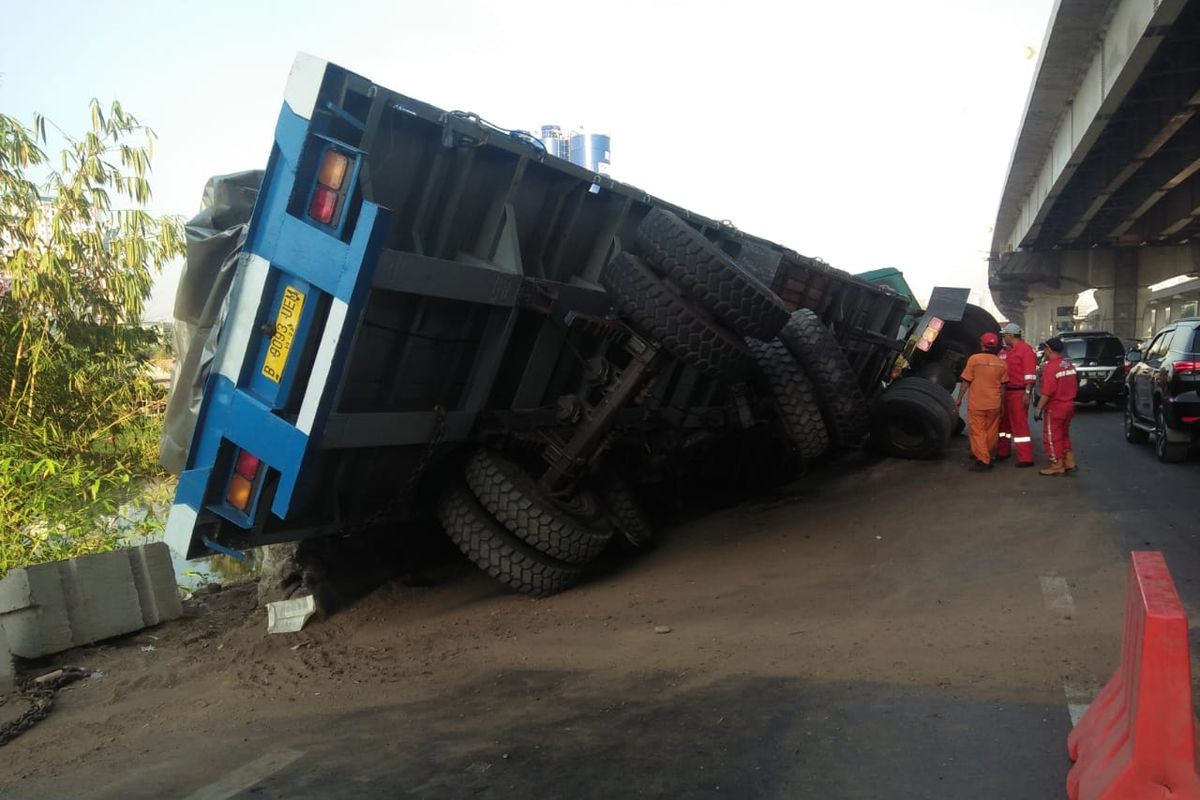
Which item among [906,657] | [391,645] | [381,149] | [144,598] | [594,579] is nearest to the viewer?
[906,657]

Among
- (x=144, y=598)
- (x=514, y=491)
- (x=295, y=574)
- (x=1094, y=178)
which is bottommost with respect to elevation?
(x=144, y=598)

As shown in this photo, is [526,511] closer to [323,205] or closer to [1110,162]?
[323,205]

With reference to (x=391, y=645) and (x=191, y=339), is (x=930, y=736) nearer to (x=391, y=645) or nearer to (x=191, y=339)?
(x=391, y=645)

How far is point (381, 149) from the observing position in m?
4.82

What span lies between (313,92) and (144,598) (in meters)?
3.41

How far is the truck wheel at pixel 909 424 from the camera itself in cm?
961

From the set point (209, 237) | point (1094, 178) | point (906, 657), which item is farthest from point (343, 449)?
point (1094, 178)

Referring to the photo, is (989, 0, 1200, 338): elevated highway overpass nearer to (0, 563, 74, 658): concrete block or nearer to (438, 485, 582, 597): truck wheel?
(438, 485, 582, 597): truck wheel

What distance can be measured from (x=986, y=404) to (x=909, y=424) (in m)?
0.84

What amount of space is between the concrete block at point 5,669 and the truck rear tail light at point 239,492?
4.30ft

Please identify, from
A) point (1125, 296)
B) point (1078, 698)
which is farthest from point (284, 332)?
point (1125, 296)

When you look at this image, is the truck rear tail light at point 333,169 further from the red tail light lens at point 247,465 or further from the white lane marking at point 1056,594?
the white lane marking at point 1056,594

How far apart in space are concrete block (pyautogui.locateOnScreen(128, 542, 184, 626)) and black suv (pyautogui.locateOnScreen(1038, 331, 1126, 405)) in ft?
53.9

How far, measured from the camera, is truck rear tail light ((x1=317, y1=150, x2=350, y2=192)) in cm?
463
